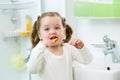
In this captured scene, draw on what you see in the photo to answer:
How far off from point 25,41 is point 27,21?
0.20 metres

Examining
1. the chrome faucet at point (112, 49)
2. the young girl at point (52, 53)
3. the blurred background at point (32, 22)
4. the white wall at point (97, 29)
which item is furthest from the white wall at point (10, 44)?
the young girl at point (52, 53)

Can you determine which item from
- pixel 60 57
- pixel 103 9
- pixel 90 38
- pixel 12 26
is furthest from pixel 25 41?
pixel 60 57

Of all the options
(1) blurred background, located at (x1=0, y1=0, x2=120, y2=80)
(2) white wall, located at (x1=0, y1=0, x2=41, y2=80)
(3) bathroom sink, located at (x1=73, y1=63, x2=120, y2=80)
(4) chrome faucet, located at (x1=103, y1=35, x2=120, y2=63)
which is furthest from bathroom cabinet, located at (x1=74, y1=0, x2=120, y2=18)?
(2) white wall, located at (x1=0, y1=0, x2=41, y2=80)

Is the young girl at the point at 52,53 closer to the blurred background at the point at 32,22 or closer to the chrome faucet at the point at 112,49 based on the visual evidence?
the chrome faucet at the point at 112,49

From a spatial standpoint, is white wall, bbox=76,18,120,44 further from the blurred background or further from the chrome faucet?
the chrome faucet

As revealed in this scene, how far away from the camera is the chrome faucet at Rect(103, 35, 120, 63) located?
1431mm

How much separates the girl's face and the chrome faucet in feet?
1.47

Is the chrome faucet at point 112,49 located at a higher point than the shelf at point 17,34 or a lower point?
lower

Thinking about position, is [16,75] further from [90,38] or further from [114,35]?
[114,35]

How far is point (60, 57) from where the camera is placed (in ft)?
3.58

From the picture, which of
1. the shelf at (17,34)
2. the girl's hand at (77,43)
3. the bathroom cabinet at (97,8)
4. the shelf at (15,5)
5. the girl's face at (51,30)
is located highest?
the shelf at (15,5)

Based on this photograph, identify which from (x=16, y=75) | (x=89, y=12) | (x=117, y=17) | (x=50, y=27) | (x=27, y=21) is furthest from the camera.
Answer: (x=16, y=75)

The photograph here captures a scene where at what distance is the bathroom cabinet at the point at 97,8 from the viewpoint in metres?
1.51

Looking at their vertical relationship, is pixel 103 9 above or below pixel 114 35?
above
